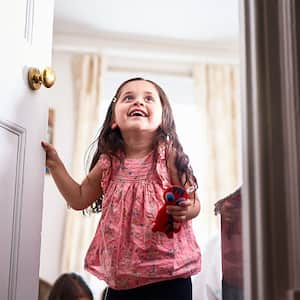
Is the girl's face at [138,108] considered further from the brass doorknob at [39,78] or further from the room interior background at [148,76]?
the room interior background at [148,76]

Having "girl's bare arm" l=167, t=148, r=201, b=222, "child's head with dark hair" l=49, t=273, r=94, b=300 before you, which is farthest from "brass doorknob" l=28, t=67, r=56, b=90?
"child's head with dark hair" l=49, t=273, r=94, b=300

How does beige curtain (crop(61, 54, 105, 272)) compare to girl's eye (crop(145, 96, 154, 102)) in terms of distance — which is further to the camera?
beige curtain (crop(61, 54, 105, 272))

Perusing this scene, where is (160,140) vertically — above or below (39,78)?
below

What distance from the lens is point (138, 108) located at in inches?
47.7

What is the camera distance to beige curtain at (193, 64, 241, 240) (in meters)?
3.28

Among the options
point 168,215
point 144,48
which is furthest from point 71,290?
point 144,48

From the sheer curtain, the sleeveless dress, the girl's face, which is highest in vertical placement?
the sheer curtain

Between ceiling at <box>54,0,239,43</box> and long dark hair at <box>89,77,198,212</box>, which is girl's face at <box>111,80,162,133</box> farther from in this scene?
ceiling at <box>54,0,239,43</box>

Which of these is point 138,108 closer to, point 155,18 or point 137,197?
point 137,197

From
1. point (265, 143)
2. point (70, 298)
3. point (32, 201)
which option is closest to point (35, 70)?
point (32, 201)

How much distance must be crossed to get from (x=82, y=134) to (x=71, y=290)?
1404 mm

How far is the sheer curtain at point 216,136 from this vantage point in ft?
10.7

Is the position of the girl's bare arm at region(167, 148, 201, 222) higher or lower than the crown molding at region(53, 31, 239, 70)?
lower

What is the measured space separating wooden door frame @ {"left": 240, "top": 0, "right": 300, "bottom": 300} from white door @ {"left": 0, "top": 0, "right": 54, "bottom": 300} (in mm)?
525
